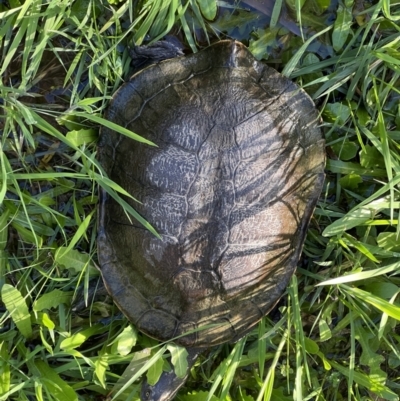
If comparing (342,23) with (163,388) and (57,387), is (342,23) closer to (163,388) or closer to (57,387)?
(163,388)

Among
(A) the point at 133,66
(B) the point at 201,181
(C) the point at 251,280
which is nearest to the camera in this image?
(B) the point at 201,181

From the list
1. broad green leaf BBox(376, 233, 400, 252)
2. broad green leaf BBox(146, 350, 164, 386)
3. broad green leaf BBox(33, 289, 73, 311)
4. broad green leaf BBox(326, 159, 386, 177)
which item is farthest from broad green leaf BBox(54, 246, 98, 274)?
broad green leaf BBox(376, 233, 400, 252)

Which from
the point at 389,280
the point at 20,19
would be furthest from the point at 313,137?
the point at 20,19

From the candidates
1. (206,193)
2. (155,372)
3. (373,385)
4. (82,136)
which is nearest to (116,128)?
(82,136)

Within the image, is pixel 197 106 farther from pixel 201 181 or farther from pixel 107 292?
pixel 107 292

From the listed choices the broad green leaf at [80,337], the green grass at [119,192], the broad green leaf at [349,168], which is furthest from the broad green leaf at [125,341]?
the broad green leaf at [349,168]

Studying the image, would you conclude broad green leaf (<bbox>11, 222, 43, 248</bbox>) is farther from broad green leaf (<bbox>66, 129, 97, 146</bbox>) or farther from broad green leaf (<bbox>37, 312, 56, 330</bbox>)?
broad green leaf (<bbox>66, 129, 97, 146</bbox>)
